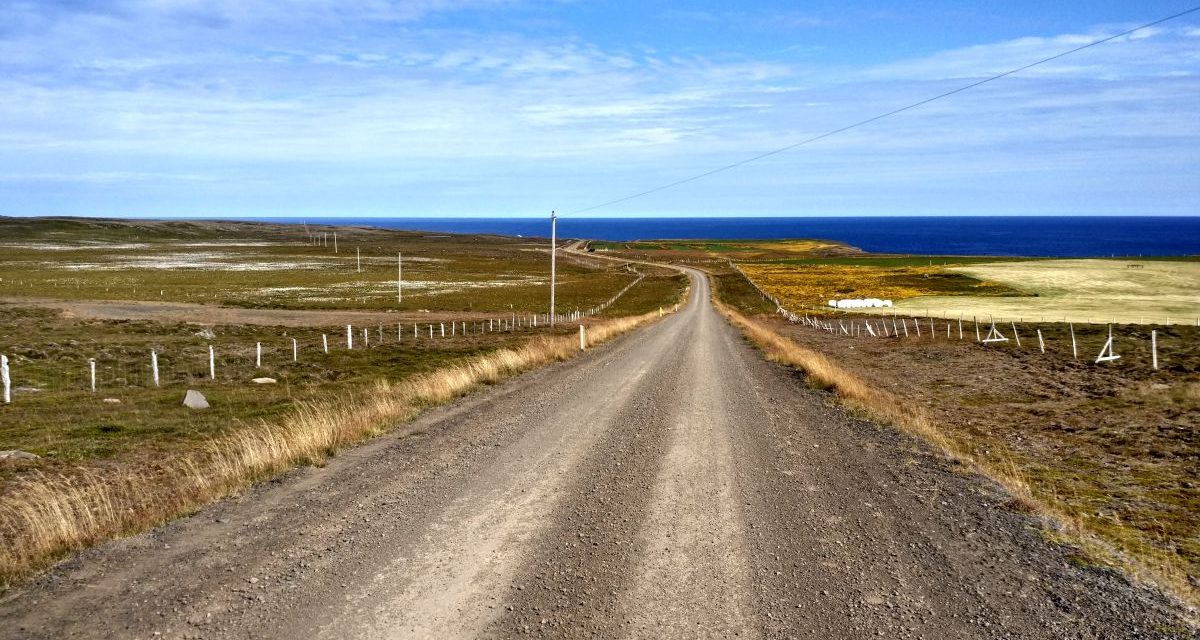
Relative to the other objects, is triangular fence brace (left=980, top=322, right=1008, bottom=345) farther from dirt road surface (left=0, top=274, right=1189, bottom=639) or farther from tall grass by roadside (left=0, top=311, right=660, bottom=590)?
tall grass by roadside (left=0, top=311, right=660, bottom=590)

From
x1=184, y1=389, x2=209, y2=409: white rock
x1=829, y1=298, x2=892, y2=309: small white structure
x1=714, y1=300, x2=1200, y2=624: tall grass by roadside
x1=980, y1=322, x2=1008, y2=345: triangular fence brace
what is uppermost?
x1=714, y1=300, x2=1200, y2=624: tall grass by roadside

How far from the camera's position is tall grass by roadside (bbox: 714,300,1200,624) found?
289 inches

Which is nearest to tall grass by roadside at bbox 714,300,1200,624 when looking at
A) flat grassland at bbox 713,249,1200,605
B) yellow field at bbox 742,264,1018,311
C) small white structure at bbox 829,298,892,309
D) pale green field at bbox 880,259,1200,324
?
flat grassland at bbox 713,249,1200,605

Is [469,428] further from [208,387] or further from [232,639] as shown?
[208,387]

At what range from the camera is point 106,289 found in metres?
78.5

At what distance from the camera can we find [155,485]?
34.2 feet

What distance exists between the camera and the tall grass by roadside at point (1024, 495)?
7.33 m

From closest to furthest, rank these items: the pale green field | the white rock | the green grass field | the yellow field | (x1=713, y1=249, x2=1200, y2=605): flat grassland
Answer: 1. (x1=713, y1=249, x2=1200, y2=605): flat grassland
2. the green grass field
3. the white rock
4. the pale green field
5. the yellow field

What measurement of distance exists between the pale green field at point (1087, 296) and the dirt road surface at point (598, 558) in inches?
2106

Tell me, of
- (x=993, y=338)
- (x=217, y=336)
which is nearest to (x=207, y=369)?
(x=217, y=336)

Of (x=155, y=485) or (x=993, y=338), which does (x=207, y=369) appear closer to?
(x=155, y=485)

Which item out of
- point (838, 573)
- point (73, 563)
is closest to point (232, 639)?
point (73, 563)

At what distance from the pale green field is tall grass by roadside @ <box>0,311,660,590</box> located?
55.9 meters

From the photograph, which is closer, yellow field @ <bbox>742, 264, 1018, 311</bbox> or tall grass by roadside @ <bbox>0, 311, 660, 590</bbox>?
tall grass by roadside @ <bbox>0, 311, 660, 590</bbox>
